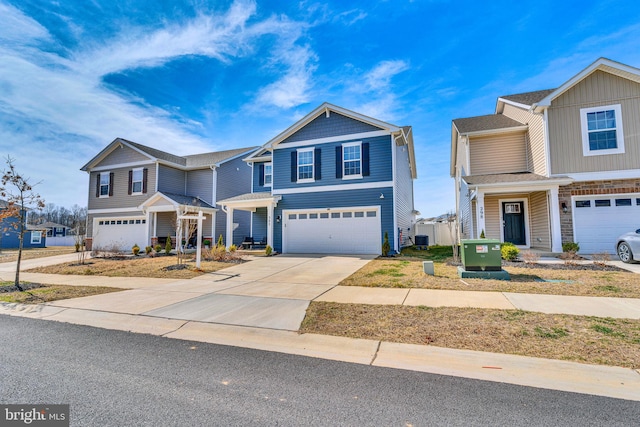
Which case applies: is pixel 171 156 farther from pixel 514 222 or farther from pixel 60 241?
pixel 60 241

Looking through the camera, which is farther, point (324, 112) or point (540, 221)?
point (324, 112)

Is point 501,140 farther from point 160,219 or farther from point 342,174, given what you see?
point 160,219

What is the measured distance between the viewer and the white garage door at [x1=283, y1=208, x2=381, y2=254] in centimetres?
1594

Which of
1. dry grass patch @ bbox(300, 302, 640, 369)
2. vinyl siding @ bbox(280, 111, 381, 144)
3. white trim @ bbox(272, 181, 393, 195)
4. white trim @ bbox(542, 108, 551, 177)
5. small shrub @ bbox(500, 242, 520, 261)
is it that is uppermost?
vinyl siding @ bbox(280, 111, 381, 144)

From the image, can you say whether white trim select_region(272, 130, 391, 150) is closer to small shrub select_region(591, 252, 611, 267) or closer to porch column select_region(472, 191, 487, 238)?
porch column select_region(472, 191, 487, 238)

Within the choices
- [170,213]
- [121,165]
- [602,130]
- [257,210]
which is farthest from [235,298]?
[121,165]

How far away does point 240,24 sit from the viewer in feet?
34.8

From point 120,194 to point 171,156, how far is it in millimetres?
4790

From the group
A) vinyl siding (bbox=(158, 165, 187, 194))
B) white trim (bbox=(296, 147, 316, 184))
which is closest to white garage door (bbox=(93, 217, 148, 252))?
vinyl siding (bbox=(158, 165, 187, 194))

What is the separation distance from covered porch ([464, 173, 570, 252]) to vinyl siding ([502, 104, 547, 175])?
568 mm

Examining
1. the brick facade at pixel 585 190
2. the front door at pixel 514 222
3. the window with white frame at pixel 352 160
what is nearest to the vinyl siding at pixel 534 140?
the brick facade at pixel 585 190

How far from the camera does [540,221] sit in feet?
47.2

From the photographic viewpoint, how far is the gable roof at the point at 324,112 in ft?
51.9

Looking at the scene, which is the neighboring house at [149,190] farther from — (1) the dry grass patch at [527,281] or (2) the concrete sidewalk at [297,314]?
(1) the dry grass patch at [527,281]
